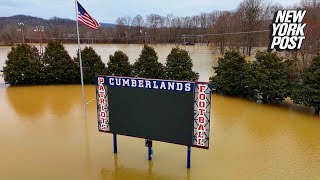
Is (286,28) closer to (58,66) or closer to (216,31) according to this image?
(58,66)

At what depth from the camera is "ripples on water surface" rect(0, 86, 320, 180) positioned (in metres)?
8.48

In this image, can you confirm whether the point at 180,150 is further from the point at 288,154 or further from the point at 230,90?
the point at 230,90

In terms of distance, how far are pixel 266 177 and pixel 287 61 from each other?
30.8ft

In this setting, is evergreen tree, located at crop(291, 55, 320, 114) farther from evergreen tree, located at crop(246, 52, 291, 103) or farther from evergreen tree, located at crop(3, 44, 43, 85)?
evergreen tree, located at crop(3, 44, 43, 85)

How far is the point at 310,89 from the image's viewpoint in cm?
1362

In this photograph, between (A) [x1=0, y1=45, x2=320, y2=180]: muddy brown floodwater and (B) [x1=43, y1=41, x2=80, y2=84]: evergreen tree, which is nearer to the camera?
(A) [x1=0, y1=45, x2=320, y2=180]: muddy brown floodwater

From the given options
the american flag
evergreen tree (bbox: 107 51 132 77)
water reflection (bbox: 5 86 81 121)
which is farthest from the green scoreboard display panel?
evergreen tree (bbox: 107 51 132 77)

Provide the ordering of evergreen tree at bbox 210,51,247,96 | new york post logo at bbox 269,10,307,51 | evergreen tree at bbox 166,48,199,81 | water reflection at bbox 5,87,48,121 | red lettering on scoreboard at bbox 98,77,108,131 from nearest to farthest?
1. red lettering on scoreboard at bbox 98,77,108,131
2. water reflection at bbox 5,87,48,121
3. new york post logo at bbox 269,10,307,51
4. evergreen tree at bbox 210,51,247,96
5. evergreen tree at bbox 166,48,199,81

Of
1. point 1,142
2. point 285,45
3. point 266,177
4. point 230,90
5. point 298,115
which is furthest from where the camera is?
point 230,90

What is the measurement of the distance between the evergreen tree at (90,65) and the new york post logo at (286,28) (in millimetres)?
11695

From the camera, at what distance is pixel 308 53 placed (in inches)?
864

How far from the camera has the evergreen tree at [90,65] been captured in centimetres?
2095

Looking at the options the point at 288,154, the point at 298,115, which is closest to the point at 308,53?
the point at 298,115

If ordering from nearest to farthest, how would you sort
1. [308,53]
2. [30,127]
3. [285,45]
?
[30,127], [285,45], [308,53]
